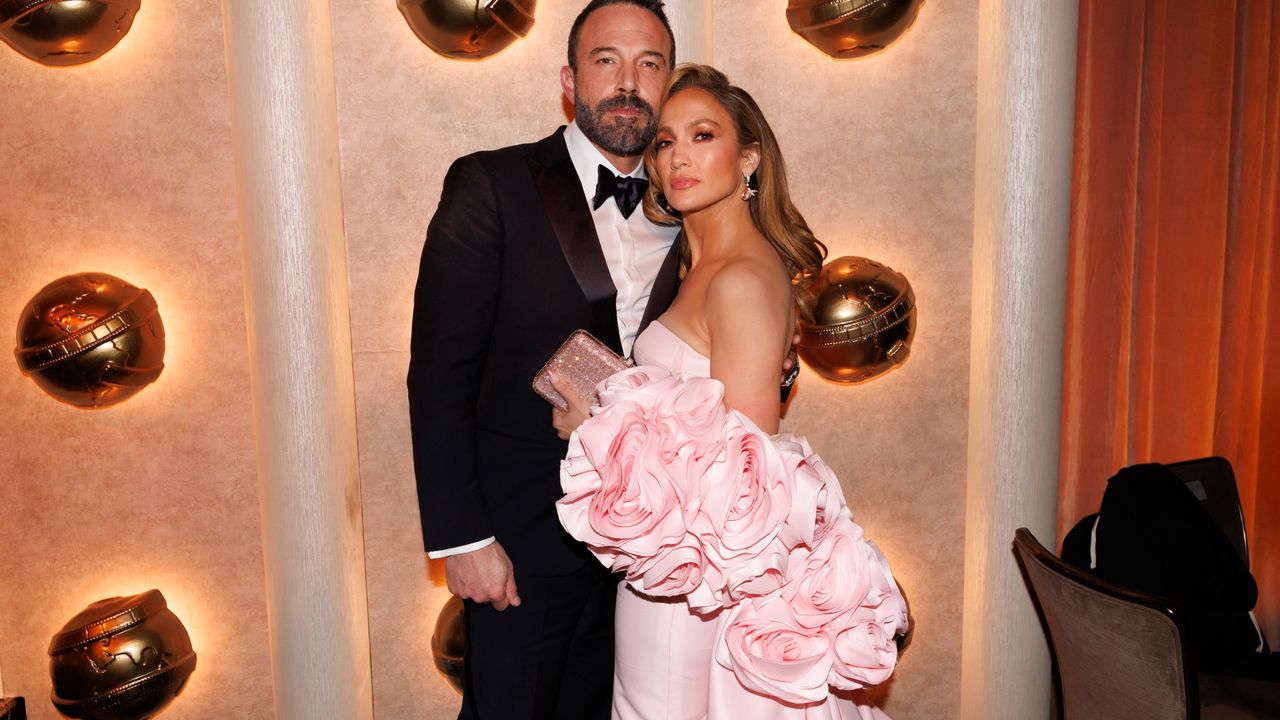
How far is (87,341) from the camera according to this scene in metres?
2.35

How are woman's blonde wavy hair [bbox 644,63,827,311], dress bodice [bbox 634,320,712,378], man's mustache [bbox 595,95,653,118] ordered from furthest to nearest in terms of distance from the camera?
man's mustache [bbox 595,95,653,118] → woman's blonde wavy hair [bbox 644,63,827,311] → dress bodice [bbox 634,320,712,378]

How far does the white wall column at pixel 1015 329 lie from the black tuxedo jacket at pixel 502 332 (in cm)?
129

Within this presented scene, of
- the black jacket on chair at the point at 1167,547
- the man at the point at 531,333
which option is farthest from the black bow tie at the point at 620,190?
the black jacket on chair at the point at 1167,547

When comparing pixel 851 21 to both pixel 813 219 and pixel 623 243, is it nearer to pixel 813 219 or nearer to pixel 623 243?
pixel 813 219

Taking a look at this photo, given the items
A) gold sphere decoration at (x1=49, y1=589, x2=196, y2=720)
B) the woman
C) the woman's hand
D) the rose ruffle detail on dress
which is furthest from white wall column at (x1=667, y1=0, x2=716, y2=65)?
gold sphere decoration at (x1=49, y1=589, x2=196, y2=720)

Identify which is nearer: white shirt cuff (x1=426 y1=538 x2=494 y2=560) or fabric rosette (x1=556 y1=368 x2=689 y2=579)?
fabric rosette (x1=556 y1=368 x2=689 y2=579)

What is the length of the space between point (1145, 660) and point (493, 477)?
5.38ft

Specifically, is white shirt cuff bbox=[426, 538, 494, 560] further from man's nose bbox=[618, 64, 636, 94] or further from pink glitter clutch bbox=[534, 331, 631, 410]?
man's nose bbox=[618, 64, 636, 94]

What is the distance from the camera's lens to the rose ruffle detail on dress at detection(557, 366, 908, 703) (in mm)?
1556

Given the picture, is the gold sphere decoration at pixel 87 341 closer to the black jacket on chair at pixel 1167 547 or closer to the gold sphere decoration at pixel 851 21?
the gold sphere decoration at pixel 851 21

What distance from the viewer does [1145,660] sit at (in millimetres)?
2102

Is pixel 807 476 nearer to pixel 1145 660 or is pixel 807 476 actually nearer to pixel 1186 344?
pixel 1145 660

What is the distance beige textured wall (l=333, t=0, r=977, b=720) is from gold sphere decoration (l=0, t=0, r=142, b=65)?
0.64m

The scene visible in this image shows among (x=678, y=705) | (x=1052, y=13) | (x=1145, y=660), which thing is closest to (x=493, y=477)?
(x=678, y=705)
